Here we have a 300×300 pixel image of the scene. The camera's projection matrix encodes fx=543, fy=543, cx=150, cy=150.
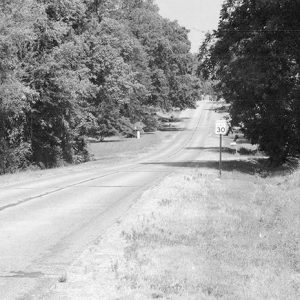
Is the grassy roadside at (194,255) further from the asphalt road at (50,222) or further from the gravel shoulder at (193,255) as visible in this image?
the asphalt road at (50,222)

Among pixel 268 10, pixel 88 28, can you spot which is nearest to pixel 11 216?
pixel 268 10

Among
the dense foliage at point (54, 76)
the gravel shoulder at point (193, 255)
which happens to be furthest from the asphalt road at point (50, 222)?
the dense foliage at point (54, 76)

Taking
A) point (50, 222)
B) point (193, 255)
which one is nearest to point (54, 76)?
point (50, 222)

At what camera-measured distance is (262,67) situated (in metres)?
29.7

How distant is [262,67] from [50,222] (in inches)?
781

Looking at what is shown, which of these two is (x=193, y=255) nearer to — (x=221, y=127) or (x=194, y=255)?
(x=194, y=255)

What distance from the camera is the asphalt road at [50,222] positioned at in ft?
26.5

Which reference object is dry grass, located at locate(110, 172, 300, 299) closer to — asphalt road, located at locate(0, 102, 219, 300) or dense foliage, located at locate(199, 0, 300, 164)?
asphalt road, located at locate(0, 102, 219, 300)

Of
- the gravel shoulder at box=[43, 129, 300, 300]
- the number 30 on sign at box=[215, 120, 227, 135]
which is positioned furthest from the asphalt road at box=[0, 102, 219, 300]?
the number 30 on sign at box=[215, 120, 227, 135]

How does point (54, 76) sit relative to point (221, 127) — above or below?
above

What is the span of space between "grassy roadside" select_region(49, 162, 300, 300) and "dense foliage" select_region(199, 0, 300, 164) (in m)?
14.5

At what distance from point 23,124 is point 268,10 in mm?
19302

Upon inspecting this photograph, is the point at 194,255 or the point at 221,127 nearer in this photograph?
the point at 194,255

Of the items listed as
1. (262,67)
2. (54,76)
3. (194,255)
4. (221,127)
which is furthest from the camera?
(54,76)
